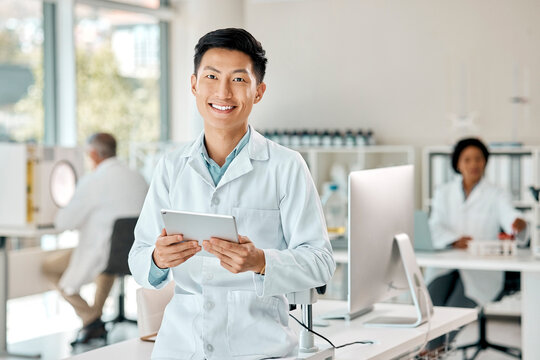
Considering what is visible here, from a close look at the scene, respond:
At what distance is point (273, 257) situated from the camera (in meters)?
1.61

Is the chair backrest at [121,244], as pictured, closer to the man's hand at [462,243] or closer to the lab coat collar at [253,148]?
the man's hand at [462,243]

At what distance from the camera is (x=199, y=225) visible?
1.51 m

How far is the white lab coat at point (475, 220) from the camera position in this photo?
4.14 meters

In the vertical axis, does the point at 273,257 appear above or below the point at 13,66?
below

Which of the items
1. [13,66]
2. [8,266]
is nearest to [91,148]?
[8,266]

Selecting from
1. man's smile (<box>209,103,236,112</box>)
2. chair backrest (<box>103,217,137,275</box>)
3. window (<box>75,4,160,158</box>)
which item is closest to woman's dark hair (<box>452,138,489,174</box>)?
chair backrest (<box>103,217,137,275</box>)

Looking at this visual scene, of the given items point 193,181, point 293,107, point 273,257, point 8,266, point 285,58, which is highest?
point 285,58

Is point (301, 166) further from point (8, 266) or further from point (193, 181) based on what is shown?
point (8, 266)

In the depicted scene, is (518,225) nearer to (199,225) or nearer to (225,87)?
(225,87)

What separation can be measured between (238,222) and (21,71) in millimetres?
4935

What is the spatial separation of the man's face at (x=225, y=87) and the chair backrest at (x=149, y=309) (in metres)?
0.63

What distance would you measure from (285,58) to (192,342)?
5553 mm

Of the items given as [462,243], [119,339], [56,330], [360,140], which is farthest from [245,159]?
[360,140]

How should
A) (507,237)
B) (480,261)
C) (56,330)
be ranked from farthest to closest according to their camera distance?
(56,330), (507,237), (480,261)
